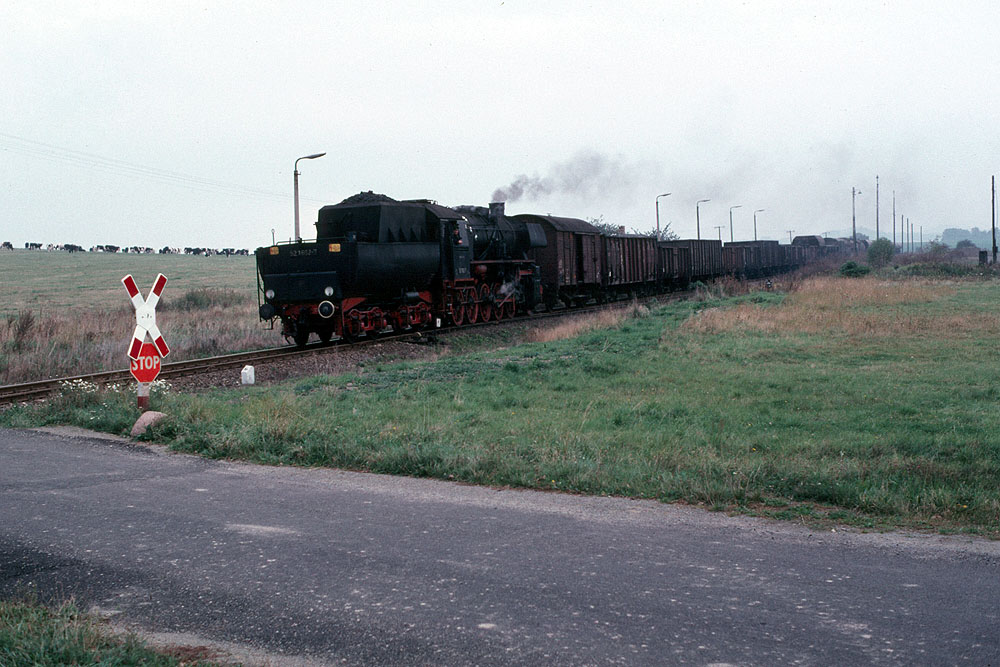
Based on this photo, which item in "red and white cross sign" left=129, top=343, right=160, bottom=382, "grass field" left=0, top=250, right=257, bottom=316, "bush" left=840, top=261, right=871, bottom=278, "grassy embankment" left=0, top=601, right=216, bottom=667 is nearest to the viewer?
"grassy embankment" left=0, top=601, right=216, bottom=667

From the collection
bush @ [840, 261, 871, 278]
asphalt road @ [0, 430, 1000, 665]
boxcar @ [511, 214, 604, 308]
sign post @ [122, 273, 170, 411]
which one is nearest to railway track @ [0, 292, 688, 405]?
sign post @ [122, 273, 170, 411]

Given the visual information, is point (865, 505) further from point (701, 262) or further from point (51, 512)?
point (701, 262)

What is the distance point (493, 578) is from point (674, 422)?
20.0ft

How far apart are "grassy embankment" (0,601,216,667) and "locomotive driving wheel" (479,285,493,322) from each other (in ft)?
73.7

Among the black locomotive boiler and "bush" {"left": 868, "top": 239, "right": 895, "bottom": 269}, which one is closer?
the black locomotive boiler

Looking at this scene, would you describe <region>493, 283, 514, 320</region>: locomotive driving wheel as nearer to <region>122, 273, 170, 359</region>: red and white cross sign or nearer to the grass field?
the grass field

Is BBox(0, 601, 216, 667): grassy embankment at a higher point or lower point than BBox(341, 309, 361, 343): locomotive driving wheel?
lower

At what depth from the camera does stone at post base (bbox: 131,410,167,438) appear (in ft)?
32.8

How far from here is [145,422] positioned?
10086mm

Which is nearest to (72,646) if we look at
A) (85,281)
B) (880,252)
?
(85,281)

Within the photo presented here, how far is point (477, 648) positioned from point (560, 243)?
89.6 feet

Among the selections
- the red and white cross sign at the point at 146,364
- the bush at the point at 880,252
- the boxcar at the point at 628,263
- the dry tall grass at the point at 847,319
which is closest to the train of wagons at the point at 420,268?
the boxcar at the point at 628,263

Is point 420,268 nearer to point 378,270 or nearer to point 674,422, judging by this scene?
point 378,270

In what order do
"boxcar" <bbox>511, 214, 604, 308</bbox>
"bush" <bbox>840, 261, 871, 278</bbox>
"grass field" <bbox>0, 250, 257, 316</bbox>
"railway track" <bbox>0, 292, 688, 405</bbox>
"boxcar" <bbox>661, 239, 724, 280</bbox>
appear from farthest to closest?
"bush" <bbox>840, 261, 871, 278</bbox> < "boxcar" <bbox>661, 239, 724, 280</bbox> < "grass field" <bbox>0, 250, 257, 316</bbox> < "boxcar" <bbox>511, 214, 604, 308</bbox> < "railway track" <bbox>0, 292, 688, 405</bbox>
